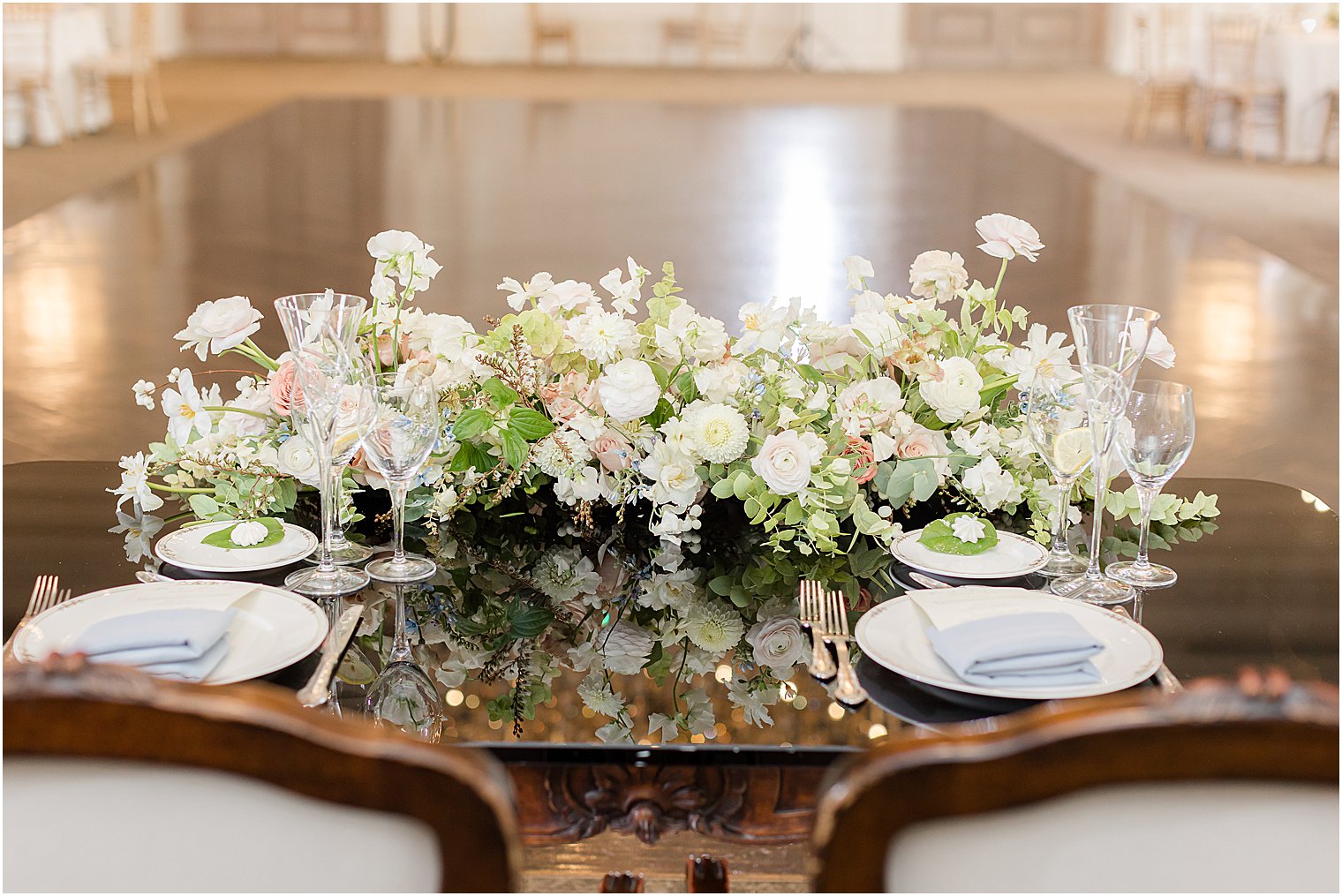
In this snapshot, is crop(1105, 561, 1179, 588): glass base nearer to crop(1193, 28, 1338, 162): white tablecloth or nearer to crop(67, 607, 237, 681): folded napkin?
crop(67, 607, 237, 681): folded napkin

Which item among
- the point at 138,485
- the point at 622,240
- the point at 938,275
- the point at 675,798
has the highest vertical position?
the point at 938,275

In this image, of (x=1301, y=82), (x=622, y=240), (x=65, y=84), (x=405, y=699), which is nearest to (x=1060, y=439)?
(x=405, y=699)

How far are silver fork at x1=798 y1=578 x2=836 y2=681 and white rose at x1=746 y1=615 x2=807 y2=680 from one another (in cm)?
1

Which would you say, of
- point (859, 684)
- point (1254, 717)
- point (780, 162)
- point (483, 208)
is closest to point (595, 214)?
point (483, 208)

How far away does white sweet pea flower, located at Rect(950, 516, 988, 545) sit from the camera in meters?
1.47

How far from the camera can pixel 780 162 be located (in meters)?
8.30

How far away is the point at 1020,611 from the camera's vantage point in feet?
3.97

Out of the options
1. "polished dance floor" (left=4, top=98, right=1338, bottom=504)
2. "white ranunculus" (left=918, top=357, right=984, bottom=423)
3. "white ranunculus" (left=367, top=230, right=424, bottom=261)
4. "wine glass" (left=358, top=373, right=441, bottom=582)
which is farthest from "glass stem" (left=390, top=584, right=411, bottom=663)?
"polished dance floor" (left=4, top=98, right=1338, bottom=504)

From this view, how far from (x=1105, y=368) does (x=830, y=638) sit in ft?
1.27

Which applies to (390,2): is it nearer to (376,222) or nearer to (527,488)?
(376,222)

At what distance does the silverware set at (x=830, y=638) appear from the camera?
113 centimetres

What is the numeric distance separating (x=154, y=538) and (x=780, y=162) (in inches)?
283

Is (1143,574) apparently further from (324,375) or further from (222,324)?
(222,324)

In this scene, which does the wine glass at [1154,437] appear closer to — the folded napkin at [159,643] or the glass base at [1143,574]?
the glass base at [1143,574]
